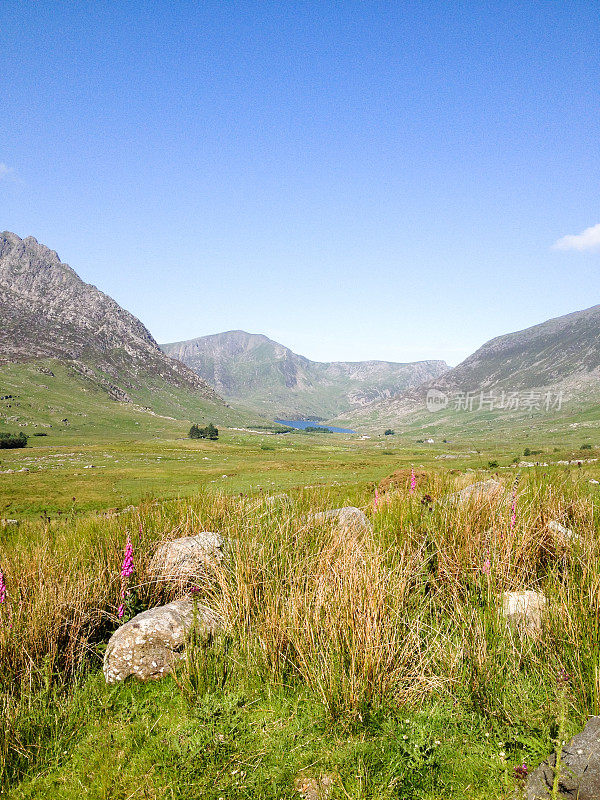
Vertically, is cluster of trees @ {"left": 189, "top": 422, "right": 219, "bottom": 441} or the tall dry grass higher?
the tall dry grass

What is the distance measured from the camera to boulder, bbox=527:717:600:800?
3027 millimetres

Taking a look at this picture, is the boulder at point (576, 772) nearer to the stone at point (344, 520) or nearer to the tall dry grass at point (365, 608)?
the tall dry grass at point (365, 608)

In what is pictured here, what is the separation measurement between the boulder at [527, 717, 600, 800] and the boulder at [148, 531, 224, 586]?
4693mm

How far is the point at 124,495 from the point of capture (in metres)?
35.3

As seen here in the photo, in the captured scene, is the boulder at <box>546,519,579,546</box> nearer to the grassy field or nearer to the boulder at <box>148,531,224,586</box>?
the grassy field

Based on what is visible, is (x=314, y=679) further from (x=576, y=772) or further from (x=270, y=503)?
(x=270, y=503)

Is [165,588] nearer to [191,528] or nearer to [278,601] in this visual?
[191,528]

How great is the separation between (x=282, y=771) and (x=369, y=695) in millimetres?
1118

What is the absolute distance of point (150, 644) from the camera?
5.64 metres

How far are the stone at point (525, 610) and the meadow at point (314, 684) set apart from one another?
11 cm

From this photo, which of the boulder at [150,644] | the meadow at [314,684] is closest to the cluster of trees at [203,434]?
the meadow at [314,684]

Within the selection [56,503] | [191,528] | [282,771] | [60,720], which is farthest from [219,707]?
[56,503]

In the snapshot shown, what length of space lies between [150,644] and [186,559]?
6.38 ft

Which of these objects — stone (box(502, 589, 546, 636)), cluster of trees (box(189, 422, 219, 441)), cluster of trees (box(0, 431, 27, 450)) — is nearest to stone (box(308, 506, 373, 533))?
stone (box(502, 589, 546, 636))
